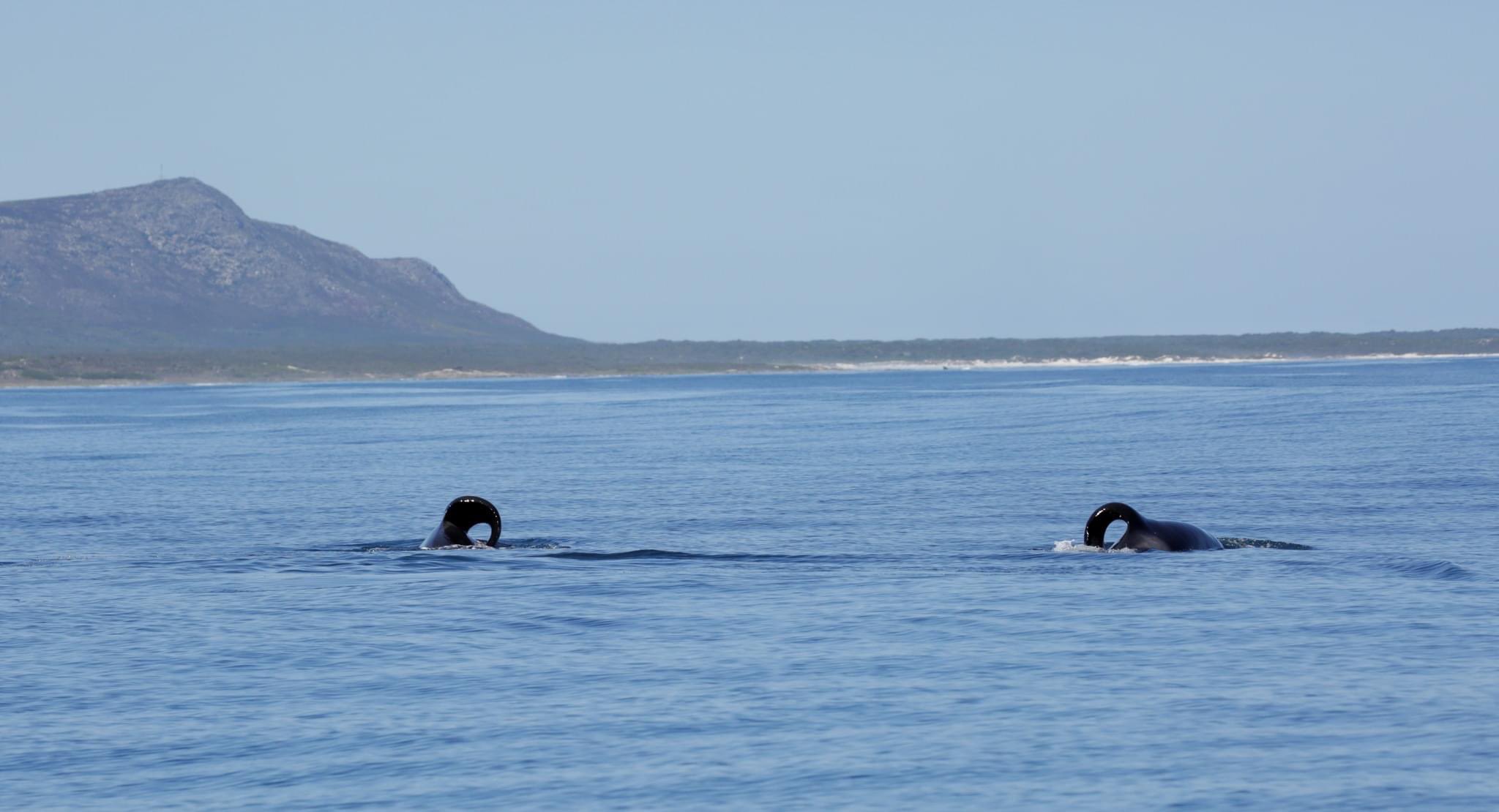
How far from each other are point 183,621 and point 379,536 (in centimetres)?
1099

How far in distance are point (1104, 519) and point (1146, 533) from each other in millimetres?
644

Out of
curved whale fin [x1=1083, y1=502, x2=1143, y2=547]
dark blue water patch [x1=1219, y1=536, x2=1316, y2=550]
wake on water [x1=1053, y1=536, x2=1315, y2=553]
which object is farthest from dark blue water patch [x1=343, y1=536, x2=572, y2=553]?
dark blue water patch [x1=1219, y1=536, x2=1316, y2=550]

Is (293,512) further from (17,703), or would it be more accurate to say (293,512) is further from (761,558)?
(17,703)

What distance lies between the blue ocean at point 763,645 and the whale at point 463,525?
1.72 feet

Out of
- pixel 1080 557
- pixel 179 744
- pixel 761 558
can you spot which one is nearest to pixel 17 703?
pixel 179 744

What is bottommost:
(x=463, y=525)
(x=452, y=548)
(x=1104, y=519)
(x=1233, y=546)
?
(x=452, y=548)

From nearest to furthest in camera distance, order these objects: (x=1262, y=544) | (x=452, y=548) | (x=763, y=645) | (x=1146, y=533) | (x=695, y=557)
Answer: (x=763, y=645), (x=1146, y=533), (x=695, y=557), (x=1262, y=544), (x=452, y=548)

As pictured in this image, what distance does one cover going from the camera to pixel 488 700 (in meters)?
16.3

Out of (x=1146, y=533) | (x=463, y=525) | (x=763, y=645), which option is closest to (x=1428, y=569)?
(x=1146, y=533)

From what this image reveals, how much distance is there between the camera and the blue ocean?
1352 centimetres

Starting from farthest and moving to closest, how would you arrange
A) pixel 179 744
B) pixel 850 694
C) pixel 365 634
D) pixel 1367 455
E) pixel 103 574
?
pixel 1367 455 → pixel 103 574 → pixel 365 634 → pixel 850 694 → pixel 179 744

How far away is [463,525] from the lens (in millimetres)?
28859

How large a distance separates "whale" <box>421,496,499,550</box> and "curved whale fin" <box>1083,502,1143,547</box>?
9043 millimetres

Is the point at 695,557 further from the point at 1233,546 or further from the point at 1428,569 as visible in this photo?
the point at 1428,569
